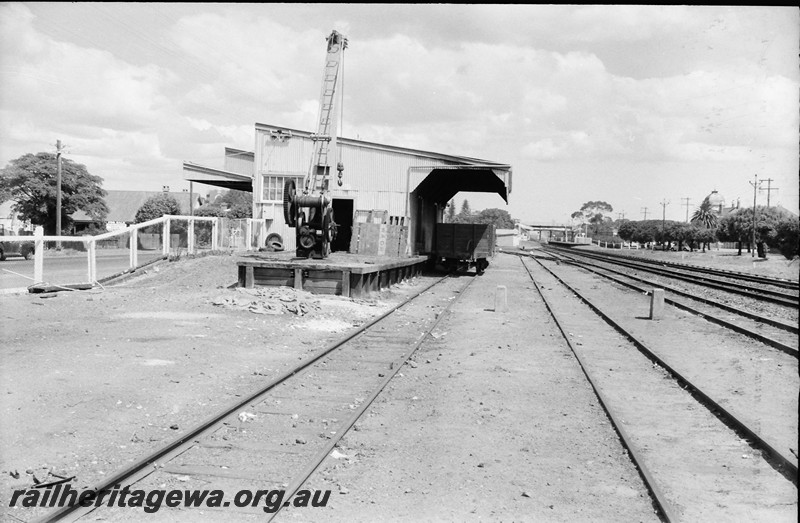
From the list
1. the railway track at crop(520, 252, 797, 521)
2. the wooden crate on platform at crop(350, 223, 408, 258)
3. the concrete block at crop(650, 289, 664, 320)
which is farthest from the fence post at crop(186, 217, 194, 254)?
the railway track at crop(520, 252, 797, 521)

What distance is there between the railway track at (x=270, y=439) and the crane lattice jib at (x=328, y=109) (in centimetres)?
1861

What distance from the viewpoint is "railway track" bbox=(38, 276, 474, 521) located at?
16.2 feet

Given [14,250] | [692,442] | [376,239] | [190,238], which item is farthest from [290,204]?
[14,250]

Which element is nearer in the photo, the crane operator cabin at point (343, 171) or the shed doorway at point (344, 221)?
the crane operator cabin at point (343, 171)

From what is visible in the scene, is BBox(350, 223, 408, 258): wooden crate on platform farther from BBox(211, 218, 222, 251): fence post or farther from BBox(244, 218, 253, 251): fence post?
BBox(211, 218, 222, 251): fence post

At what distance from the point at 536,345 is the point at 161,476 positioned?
850cm

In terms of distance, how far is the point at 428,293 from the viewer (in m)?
22.9

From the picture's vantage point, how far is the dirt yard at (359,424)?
5125mm

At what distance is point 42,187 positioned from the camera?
5247cm

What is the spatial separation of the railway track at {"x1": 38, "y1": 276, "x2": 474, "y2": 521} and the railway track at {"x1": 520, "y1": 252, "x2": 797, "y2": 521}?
2.77 metres

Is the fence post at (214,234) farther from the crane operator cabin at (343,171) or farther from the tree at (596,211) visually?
the tree at (596,211)

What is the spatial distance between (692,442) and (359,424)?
131 inches

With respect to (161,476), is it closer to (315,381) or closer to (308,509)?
(308,509)

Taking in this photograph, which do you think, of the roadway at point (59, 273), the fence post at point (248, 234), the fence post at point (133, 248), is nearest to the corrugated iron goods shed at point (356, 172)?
the fence post at point (248, 234)
